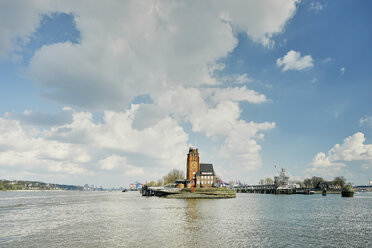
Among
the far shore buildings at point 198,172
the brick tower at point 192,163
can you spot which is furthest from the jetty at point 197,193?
the brick tower at point 192,163

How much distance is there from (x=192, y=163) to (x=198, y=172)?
6.28m

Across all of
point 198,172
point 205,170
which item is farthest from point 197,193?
point 205,170

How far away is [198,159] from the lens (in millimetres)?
147750

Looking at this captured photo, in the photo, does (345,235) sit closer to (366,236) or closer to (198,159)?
(366,236)

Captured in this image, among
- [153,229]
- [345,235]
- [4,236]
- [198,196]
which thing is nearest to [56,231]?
[4,236]

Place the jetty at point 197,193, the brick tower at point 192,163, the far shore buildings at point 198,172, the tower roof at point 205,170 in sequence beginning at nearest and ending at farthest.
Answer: the jetty at point 197,193
the far shore buildings at point 198,172
the tower roof at point 205,170
the brick tower at point 192,163

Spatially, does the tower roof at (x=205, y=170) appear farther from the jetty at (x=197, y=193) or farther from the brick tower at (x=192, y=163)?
the jetty at (x=197, y=193)

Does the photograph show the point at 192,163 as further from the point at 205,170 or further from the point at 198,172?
the point at 205,170

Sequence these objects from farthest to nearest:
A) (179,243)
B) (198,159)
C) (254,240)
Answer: (198,159) → (254,240) → (179,243)

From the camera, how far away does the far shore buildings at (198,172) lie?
14225cm

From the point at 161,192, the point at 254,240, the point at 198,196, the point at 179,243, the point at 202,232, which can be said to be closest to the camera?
the point at 179,243

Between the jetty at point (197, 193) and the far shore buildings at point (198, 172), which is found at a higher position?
the far shore buildings at point (198, 172)

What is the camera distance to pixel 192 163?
14612 centimetres

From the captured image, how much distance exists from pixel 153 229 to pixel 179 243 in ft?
27.1
